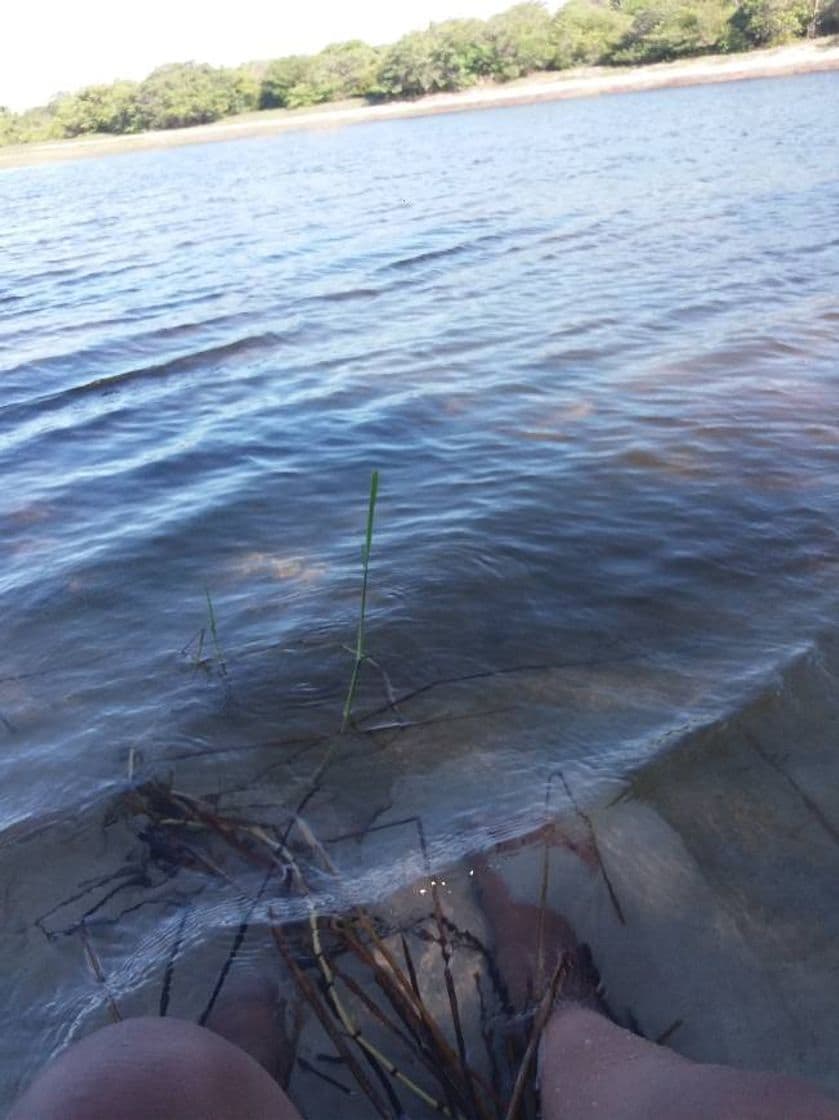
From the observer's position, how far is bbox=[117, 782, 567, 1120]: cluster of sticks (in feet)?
6.93

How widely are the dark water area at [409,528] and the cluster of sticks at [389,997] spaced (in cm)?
20

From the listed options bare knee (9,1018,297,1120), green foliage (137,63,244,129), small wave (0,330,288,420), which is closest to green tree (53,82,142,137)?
green foliage (137,63,244,129)

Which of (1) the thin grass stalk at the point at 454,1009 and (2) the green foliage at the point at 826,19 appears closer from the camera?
(1) the thin grass stalk at the point at 454,1009

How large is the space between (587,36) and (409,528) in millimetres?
71385

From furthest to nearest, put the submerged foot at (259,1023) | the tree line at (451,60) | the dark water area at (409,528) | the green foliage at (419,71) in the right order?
1. the green foliage at (419,71)
2. the tree line at (451,60)
3. the dark water area at (409,528)
4. the submerged foot at (259,1023)

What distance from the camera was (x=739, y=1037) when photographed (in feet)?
7.40

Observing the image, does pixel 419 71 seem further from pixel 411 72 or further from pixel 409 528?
pixel 409 528

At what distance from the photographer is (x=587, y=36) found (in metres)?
66.4

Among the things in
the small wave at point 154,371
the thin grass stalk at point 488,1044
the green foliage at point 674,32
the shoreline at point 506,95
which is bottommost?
the thin grass stalk at point 488,1044

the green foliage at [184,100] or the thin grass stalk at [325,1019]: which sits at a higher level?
the green foliage at [184,100]

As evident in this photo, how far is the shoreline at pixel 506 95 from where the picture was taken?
4872 cm

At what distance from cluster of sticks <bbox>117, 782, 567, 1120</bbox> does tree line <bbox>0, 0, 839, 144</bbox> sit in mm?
62027

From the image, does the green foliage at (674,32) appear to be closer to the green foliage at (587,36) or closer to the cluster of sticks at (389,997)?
the green foliage at (587,36)

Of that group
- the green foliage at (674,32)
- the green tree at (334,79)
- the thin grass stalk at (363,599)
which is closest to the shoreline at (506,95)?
the green foliage at (674,32)
